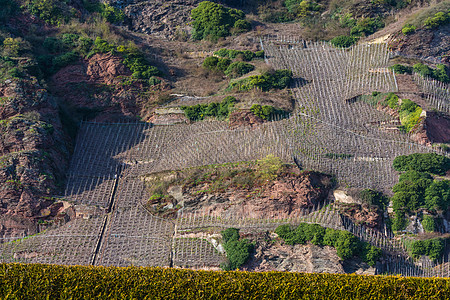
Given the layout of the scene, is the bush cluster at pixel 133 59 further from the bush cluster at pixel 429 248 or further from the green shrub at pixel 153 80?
the bush cluster at pixel 429 248

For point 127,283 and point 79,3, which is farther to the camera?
point 79,3

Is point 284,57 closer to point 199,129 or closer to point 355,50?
point 355,50

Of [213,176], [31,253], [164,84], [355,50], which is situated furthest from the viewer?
[355,50]

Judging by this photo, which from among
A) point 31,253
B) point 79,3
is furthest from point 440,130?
point 79,3

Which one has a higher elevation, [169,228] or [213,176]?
[213,176]

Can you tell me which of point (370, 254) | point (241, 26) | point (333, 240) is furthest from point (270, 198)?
point (241, 26)

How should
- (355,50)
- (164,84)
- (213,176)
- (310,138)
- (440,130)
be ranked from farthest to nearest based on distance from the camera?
(355,50), (164,84), (440,130), (310,138), (213,176)

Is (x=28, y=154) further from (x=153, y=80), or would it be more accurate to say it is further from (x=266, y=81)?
(x=266, y=81)
